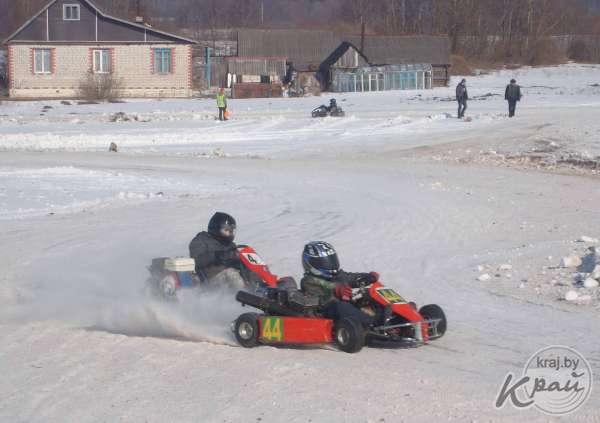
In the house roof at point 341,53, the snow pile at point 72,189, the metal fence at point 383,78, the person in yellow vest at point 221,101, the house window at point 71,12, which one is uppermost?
the house window at point 71,12

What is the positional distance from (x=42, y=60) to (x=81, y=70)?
2846 mm

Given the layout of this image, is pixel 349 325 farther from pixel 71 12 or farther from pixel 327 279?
pixel 71 12

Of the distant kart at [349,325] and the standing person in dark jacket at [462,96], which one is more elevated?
the standing person in dark jacket at [462,96]

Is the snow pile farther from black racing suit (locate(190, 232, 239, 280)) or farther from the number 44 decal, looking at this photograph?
the number 44 decal

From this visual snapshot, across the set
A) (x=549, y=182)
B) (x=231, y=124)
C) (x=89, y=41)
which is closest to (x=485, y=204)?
(x=549, y=182)

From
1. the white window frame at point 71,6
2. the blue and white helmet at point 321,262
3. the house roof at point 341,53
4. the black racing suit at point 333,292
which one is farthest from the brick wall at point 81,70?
the black racing suit at point 333,292

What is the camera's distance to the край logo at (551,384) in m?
6.91

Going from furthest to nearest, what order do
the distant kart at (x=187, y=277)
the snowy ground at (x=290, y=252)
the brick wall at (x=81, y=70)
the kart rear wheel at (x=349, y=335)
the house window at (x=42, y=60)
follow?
the house window at (x=42, y=60) < the brick wall at (x=81, y=70) < the distant kart at (x=187, y=277) < the kart rear wheel at (x=349, y=335) < the snowy ground at (x=290, y=252)

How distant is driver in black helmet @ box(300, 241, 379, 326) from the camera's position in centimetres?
904

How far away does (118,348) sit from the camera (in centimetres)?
884

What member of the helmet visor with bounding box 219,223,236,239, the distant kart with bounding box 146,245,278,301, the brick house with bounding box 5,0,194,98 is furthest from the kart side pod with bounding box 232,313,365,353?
the brick house with bounding box 5,0,194,98

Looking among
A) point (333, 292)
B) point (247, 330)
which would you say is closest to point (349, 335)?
point (333, 292)

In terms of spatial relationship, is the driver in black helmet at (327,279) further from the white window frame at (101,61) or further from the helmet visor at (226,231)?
the white window frame at (101,61)

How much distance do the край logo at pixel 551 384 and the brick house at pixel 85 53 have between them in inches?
2367
